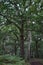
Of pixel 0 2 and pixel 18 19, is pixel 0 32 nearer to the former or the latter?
pixel 18 19

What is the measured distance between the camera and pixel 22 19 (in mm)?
16125

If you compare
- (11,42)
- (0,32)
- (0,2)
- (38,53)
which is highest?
(0,2)

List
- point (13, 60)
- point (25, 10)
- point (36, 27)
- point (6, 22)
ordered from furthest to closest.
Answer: point (36, 27)
point (6, 22)
point (25, 10)
point (13, 60)

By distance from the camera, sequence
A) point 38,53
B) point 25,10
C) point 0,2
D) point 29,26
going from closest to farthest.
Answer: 1. point 0,2
2. point 25,10
3. point 29,26
4. point 38,53

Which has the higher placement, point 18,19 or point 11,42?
point 18,19

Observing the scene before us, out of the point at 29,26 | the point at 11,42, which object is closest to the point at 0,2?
the point at 29,26

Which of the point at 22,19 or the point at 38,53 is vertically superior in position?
the point at 22,19

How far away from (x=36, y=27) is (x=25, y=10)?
5.74 meters

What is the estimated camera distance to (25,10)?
50.1ft

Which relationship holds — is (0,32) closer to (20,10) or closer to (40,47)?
(20,10)

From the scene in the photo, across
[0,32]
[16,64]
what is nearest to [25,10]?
[16,64]

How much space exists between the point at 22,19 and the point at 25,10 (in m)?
1.17

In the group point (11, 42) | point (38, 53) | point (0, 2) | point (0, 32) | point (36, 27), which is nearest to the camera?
point (0, 2)

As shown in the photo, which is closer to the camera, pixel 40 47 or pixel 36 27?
pixel 36 27
